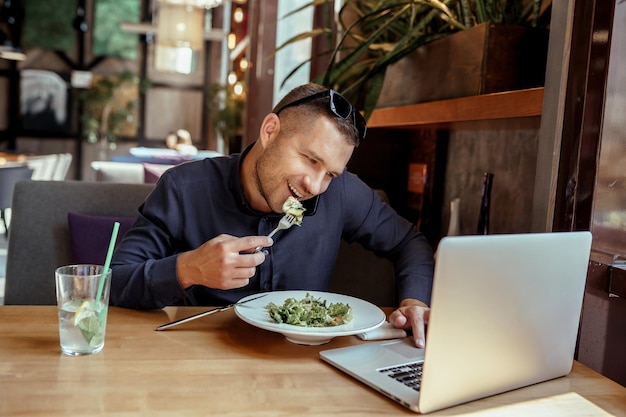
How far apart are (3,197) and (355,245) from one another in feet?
13.3

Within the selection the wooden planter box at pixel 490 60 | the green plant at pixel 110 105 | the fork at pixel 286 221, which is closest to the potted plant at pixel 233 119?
the green plant at pixel 110 105

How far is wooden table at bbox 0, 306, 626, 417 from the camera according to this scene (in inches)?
39.2

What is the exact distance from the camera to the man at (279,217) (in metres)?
1.57

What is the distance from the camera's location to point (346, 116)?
1.69 meters

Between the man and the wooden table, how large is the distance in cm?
19

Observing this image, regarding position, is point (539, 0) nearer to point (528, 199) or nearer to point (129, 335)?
point (528, 199)

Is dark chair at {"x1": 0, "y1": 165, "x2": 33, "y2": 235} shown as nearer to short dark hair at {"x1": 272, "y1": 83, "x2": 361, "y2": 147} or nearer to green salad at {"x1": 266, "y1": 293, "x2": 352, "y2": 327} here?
short dark hair at {"x1": 272, "y1": 83, "x2": 361, "y2": 147}

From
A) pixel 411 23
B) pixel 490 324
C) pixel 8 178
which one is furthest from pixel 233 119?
pixel 490 324

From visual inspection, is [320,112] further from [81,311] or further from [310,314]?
[81,311]

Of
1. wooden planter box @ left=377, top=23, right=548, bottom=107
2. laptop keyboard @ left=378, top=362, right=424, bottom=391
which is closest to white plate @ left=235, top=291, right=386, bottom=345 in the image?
laptop keyboard @ left=378, top=362, right=424, bottom=391

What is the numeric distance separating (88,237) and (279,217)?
692 millimetres

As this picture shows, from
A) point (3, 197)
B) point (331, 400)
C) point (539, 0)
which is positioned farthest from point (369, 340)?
point (3, 197)

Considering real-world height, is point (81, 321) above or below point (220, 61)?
below

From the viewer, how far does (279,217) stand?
1830 mm
